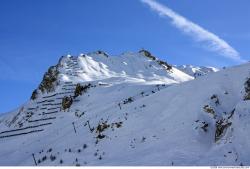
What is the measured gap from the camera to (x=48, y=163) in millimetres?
27969

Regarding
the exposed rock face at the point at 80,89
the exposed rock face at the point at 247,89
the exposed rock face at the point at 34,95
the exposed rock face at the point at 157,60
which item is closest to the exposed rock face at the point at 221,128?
the exposed rock face at the point at 247,89

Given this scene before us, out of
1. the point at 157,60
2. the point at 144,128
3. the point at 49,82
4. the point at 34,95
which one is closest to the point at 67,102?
the point at 49,82

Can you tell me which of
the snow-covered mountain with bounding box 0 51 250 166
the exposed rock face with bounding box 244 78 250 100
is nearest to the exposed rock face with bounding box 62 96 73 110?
the snow-covered mountain with bounding box 0 51 250 166

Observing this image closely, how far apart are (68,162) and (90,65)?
52.5 meters

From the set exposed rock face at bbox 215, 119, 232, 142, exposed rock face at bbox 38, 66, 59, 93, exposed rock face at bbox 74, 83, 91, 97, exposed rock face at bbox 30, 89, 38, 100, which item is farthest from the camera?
exposed rock face at bbox 30, 89, 38, 100

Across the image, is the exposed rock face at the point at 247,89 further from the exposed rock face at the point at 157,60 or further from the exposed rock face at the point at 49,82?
the exposed rock face at the point at 157,60

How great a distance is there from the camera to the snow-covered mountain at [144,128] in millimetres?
22422

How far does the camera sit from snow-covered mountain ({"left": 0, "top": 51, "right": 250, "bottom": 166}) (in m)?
22.4

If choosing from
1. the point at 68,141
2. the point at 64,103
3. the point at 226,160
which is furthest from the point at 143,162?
the point at 64,103

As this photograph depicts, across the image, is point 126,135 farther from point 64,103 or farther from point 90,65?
point 90,65

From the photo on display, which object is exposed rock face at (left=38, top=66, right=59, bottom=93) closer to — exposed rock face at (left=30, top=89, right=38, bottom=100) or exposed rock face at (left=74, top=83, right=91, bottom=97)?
exposed rock face at (left=30, top=89, right=38, bottom=100)

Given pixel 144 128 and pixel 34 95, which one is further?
pixel 34 95

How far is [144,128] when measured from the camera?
28.7m

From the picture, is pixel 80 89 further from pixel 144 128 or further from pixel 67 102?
pixel 144 128
